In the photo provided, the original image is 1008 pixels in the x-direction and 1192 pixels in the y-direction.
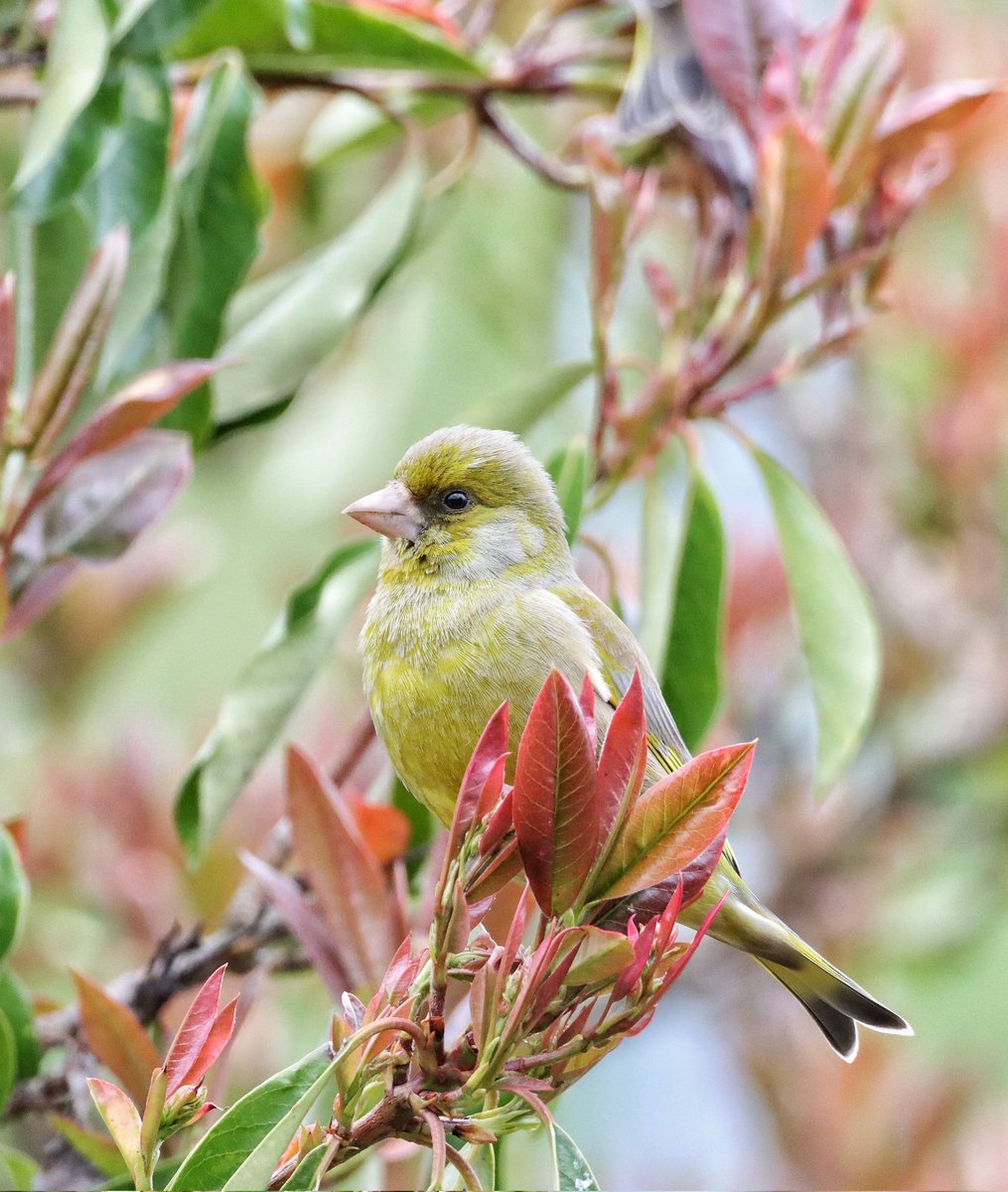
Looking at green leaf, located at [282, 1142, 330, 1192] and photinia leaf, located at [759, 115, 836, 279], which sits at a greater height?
photinia leaf, located at [759, 115, 836, 279]

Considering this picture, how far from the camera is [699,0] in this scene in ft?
7.45

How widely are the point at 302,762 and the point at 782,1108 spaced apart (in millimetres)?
2306

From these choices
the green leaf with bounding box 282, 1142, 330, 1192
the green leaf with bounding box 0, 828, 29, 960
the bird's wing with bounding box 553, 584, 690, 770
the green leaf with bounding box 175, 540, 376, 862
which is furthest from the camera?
the bird's wing with bounding box 553, 584, 690, 770

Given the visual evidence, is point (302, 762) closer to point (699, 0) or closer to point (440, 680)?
point (440, 680)

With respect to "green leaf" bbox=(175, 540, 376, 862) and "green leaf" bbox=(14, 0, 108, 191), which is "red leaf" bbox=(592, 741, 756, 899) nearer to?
"green leaf" bbox=(175, 540, 376, 862)

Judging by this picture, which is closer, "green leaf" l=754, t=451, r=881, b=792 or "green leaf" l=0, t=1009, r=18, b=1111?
"green leaf" l=0, t=1009, r=18, b=1111

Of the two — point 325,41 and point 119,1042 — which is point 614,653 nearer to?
point 119,1042

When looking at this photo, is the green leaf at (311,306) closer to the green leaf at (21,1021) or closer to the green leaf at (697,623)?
the green leaf at (697,623)

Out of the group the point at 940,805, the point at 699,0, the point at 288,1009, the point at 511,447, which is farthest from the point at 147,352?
the point at 940,805

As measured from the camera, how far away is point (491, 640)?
194 centimetres

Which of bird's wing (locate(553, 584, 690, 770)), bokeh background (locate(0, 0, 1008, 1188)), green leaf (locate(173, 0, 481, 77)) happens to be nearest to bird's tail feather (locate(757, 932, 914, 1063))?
bird's wing (locate(553, 584, 690, 770))

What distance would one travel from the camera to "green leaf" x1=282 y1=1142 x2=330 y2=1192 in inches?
46.5

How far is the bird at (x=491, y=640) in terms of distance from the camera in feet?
6.12

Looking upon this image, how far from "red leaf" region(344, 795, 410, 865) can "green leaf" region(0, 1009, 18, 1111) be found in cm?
54
